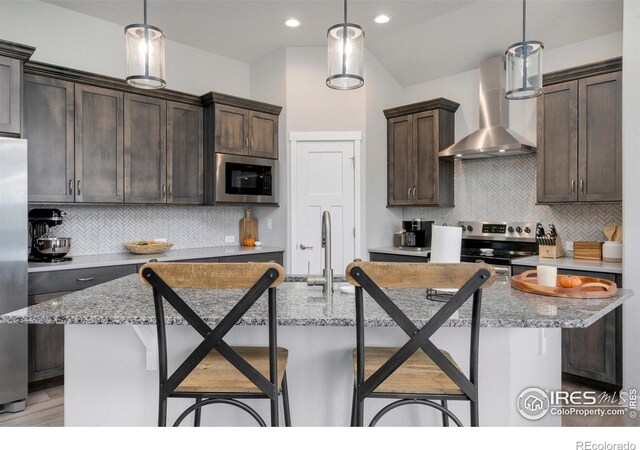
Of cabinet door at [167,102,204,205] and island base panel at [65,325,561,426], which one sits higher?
cabinet door at [167,102,204,205]

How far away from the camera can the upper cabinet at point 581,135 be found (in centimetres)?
314

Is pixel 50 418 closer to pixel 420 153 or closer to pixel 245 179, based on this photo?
pixel 245 179

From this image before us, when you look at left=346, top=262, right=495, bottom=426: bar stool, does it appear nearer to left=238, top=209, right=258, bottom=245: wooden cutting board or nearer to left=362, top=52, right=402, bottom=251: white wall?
left=362, top=52, right=402, bottom=251: white wall

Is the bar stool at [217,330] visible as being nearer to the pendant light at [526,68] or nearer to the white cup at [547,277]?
the white cup at [547,277]

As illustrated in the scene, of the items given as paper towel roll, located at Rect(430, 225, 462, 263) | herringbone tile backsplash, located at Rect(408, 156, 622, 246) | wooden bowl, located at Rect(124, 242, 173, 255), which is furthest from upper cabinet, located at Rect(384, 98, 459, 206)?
paper towel roll, located at Rect(430, 225, 462, 263)

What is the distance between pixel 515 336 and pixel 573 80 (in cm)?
258

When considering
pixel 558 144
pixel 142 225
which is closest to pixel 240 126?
pixel 142 225

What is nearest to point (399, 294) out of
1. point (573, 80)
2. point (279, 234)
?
point (573, 80)

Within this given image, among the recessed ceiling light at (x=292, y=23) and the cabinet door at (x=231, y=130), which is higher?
the recessed ceiling light at (x=292, y=23)

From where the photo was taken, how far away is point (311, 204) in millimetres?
4547

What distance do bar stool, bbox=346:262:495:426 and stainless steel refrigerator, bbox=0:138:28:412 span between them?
2.43 metres

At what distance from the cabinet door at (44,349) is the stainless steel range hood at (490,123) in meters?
3.56

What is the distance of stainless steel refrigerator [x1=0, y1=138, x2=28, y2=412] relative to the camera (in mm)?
2676

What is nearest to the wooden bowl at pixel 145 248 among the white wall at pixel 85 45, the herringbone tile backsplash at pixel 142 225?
the herringbone tile backsplash at pixel 142 225
